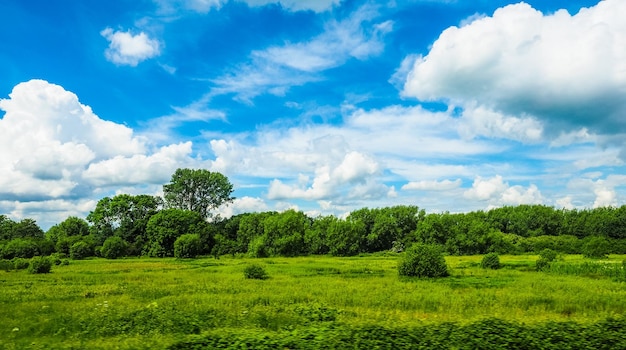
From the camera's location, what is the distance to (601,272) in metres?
36.7

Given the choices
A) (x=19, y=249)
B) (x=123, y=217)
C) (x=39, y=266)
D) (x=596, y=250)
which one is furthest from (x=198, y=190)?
(x=596, y=250)

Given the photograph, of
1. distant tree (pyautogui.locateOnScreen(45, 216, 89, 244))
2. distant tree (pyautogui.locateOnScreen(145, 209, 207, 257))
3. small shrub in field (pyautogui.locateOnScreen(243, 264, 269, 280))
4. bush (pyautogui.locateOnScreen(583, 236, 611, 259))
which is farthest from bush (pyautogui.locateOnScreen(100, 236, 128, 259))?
bush (pyautogui.locateOnScreen(583, 236, 611, 259))

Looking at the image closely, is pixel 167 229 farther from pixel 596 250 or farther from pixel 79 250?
pixel 596 250

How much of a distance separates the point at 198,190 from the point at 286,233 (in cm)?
2877

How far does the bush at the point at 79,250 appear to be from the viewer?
74.9 m

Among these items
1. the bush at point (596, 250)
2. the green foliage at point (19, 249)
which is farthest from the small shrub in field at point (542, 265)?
the green foliage at point (19, 249)

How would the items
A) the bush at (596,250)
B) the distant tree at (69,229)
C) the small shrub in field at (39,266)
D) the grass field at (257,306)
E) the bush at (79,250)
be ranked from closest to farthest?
the grass field at (257,306), the small shrub in field at (39,266), the bush at (596,250), the bush at (79,250), the distant tree at (69,229)

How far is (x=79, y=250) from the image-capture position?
75250 mm

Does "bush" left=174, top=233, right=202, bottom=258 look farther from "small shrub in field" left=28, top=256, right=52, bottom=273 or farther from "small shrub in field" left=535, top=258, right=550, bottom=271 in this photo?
"small shrub in field" left=535, top=258, right=550, bottom=271

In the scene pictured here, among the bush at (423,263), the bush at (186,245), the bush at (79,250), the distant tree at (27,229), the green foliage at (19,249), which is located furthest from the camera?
the distant tree at (27,229)

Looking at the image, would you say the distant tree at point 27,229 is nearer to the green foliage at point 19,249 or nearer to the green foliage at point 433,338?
the green foliage at point 19,249

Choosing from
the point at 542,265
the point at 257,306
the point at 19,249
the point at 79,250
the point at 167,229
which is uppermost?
the point at 167,229

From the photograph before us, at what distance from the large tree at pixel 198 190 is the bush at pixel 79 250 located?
2417cm

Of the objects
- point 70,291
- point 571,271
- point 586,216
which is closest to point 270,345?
point 70,291
